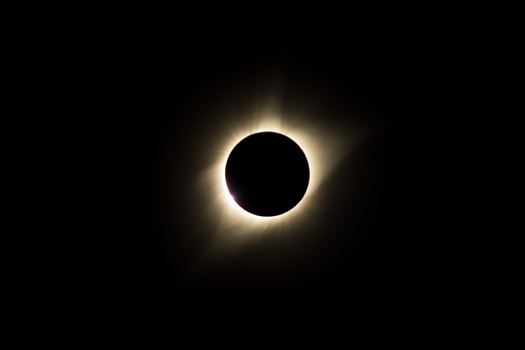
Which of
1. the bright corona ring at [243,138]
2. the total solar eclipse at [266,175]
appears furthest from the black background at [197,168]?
the total solar eclipse at [266,175]

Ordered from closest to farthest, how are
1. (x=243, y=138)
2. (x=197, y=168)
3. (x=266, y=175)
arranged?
(x=266, y=175) → (x=243, y=138) → (x=197, y=168)

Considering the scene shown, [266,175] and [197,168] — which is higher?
[197,168]

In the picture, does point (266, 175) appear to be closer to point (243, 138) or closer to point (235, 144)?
point (243, 138)

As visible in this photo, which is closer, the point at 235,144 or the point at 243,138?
the point at 243,138

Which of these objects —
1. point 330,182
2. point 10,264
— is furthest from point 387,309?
point 10,264

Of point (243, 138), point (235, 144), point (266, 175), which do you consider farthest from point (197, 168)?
point (266, 175)

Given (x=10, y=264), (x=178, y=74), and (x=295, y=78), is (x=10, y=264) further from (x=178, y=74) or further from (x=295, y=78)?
(x=295, y=78)
